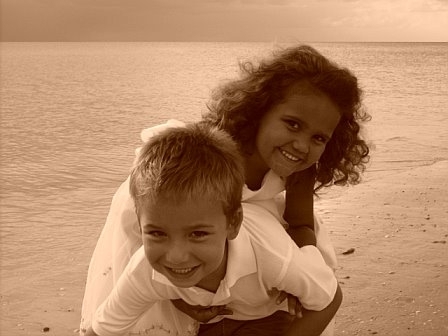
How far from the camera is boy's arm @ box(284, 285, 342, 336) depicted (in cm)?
272

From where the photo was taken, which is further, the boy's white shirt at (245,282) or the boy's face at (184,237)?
the boy's white shirt at (245,282)

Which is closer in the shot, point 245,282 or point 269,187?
point 245,282

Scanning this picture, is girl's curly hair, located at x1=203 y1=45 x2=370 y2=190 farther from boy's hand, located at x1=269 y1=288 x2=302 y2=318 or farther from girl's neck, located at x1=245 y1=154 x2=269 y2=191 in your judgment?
boy's hand, located at x1=269 y1=288 x2=302 y2=318

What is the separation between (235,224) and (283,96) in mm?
917

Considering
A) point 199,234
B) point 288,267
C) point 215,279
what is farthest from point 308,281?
point 199,234

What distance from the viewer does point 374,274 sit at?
4.50 meters

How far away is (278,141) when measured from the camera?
2994 millimetres

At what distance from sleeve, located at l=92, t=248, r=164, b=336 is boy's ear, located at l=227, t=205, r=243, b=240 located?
34cm

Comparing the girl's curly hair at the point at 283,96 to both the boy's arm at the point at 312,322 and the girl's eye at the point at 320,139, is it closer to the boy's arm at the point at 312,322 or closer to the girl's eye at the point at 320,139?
the girl's eye at the point at 320,139

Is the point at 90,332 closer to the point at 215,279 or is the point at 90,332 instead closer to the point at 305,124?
the point at 215,279

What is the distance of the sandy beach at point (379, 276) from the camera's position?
3891 mm

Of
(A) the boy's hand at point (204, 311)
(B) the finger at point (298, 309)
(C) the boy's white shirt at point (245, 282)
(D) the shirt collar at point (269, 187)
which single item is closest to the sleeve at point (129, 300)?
(C) the boy's white shirt at point (245, 282)

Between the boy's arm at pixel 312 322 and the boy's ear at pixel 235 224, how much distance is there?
519mm

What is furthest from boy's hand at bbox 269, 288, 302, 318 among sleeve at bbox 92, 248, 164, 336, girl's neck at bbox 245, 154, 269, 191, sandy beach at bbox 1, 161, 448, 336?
sandy beach at bbox 1, 161, 448, 336
